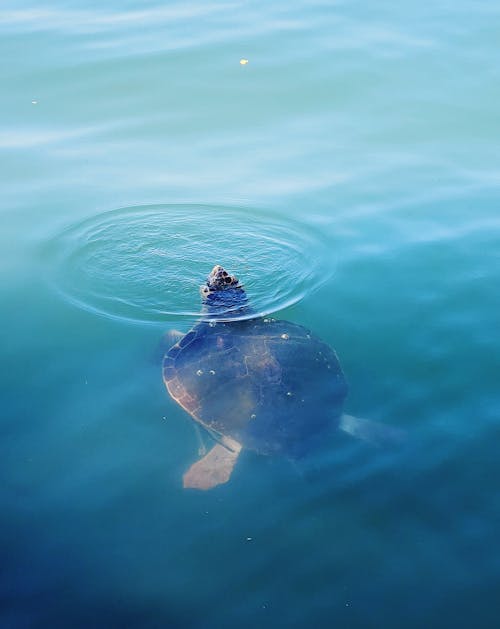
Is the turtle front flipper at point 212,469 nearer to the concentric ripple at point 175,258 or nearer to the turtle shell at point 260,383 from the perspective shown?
the turtle shell at point 260,383

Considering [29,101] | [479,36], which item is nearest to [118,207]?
[29,101]

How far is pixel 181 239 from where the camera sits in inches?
353

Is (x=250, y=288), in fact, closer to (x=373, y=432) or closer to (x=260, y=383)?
(x=260, y=383)

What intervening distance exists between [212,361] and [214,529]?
2.01 meters

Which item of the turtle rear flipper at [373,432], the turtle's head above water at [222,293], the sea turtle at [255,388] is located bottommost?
the turtle rear flipper at [373,432]

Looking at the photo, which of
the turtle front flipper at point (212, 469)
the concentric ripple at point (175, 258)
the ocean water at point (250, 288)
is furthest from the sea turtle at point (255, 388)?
the concentric ripple at point (175, 258)

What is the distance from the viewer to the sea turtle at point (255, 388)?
6.09m

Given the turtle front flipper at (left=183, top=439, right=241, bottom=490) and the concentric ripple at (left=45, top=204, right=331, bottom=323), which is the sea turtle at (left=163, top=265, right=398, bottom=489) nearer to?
the turtle front flipper at (left=183, top=439, right=241, bottom=490)

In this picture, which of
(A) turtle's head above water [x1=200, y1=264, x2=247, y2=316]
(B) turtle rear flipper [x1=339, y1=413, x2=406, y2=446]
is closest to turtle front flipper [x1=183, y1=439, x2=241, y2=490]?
(B) turtle rear flipper [x1=339, y1=413, x2=406, y2=446]

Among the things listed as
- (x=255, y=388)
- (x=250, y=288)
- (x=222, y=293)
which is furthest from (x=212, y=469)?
(x=250, y=288)

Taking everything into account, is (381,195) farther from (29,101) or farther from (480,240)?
(29,101)

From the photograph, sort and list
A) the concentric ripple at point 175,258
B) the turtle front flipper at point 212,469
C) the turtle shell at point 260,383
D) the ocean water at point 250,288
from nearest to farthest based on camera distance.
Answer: the ocean water at point 250,288
the turtle front flipper at point 212,469
the turtle shell at point 260,383
the concentric ripple at point 175,258

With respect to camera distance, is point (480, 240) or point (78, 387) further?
point (480, 240)

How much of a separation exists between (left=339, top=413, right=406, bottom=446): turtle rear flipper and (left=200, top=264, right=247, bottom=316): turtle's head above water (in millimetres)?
2105
